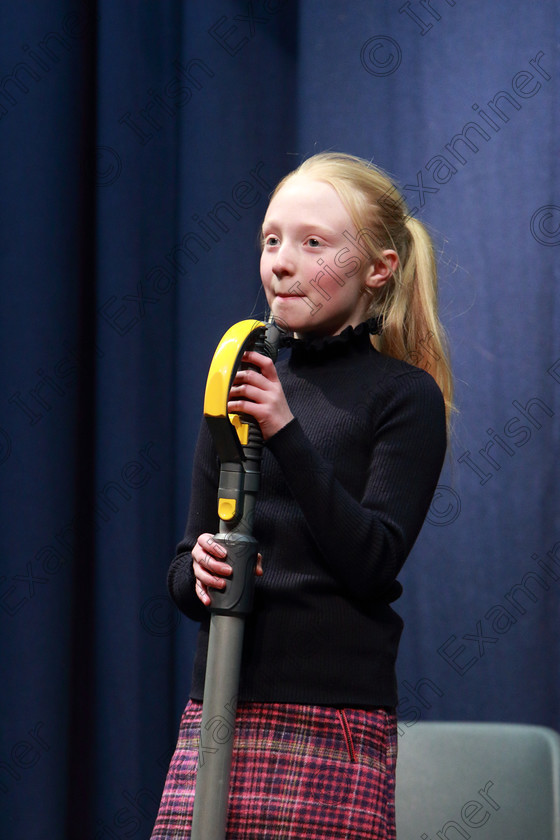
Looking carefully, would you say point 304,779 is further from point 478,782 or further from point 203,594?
point 478,782

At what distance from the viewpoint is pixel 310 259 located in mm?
915

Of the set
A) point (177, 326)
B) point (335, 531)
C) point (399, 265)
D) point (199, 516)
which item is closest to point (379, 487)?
point (335, 531)

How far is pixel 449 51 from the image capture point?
163 centimetres

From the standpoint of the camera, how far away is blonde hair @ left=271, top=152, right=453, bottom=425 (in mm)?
980

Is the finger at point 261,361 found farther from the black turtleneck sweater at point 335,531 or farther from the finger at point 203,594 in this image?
the finger at point 203,594

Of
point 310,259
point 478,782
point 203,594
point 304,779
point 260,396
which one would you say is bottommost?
point 478,782

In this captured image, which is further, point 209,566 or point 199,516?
point 199,516

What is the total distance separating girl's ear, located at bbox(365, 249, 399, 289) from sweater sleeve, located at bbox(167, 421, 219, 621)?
0.22m

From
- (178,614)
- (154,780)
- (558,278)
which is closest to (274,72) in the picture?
(558,278)

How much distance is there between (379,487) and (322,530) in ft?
0.28

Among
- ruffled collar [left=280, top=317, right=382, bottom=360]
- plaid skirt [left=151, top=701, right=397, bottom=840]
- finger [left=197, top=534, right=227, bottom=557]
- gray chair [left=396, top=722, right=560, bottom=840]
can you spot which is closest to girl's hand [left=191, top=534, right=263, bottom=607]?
finger [left=197, top=534, right=227, bottom=557]

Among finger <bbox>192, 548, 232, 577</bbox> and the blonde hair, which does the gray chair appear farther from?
finger <bbox>192, 548, 232, 577</bbox>

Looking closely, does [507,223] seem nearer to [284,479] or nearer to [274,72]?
[274,72]

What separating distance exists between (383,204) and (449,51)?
0.77 m
